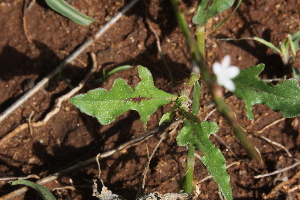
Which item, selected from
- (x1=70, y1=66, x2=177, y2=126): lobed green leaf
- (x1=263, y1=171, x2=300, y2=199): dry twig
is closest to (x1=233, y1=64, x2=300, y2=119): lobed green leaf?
(x1=70, y1=66, x2=177, y2=126): lobed green leaf

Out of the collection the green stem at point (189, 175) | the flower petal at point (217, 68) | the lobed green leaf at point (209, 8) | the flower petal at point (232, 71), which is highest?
the lobed green leaf at point (209, 8)

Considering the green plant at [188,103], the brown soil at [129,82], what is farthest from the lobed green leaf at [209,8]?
the green plant at [188,103]

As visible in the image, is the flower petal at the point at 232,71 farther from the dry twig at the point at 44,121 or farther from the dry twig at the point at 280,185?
the dry twig at the point at 44,121

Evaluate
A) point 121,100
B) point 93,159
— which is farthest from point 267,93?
point 93,159

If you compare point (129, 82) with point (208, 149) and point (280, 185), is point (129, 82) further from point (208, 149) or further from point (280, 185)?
point (280, 185)

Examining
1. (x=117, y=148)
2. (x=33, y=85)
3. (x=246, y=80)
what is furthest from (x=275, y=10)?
(x=33, y=85)

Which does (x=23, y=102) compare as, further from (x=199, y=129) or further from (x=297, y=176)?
(x=297, y=176)
